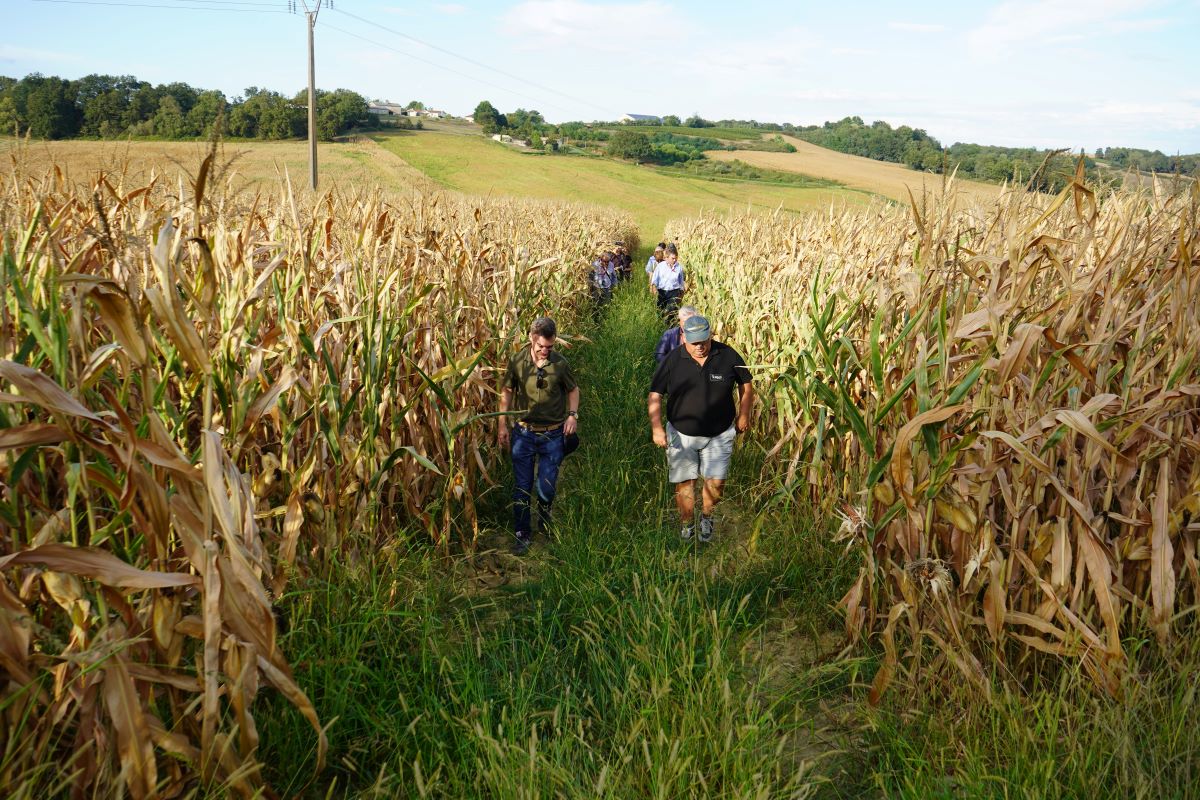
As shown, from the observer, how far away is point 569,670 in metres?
3.43

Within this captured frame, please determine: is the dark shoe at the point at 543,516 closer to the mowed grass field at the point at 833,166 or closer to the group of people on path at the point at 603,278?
the group of people on path at the point at 603,278

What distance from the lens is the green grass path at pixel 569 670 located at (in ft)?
8.58

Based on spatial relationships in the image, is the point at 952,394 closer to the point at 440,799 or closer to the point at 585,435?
the point at 440,799

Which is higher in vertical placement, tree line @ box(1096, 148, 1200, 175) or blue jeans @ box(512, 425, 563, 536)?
tree line @ box(1096, 148, 1200, 175)

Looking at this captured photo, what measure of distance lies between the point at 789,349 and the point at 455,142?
61957mm

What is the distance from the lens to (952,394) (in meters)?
2.97

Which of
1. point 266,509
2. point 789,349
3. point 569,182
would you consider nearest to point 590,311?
point 789,349

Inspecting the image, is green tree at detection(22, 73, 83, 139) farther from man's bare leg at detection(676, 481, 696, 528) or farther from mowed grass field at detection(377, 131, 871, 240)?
man's bare leg at detection(676, 481, 696, 528)

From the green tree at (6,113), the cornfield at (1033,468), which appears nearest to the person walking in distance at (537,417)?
the cornfield at (1033,468)

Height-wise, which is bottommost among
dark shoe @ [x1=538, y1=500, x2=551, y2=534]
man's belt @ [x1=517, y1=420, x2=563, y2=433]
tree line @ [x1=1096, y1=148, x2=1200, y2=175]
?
dark shoe @ [x1=538, y1=500, x2=551, y2=534]

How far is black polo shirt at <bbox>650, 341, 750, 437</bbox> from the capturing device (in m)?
5.17

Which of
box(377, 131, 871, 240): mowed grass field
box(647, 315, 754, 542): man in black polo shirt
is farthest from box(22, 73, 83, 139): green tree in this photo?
box(647, 315, 754, 542): man in black polo shirt

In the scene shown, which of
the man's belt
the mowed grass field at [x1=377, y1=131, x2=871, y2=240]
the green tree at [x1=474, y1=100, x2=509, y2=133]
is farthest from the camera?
the green tree at [x1=474, y1=100, x2=509, y2=133]

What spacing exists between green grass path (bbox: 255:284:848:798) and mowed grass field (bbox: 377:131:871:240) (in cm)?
3923
